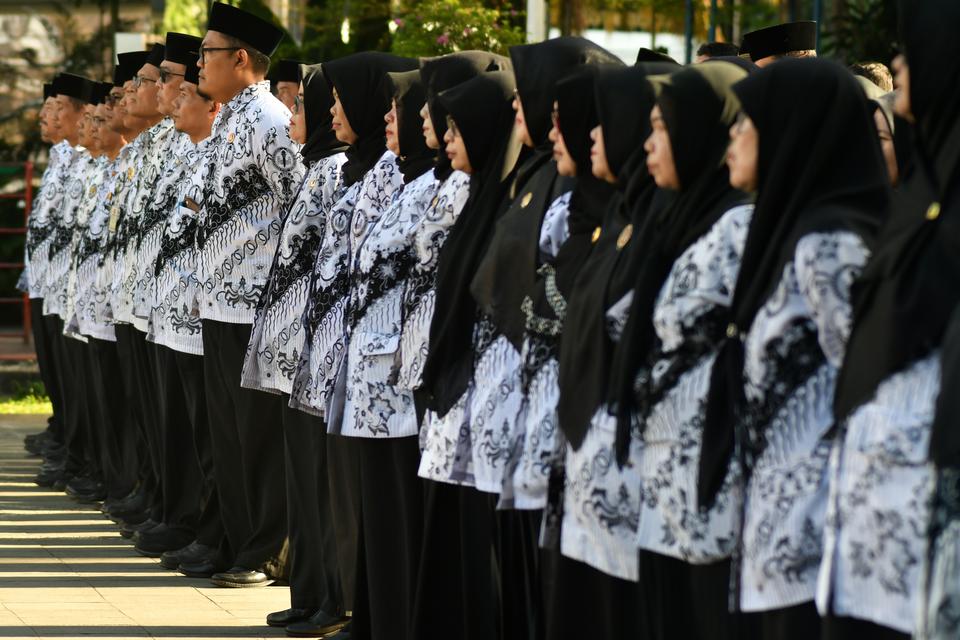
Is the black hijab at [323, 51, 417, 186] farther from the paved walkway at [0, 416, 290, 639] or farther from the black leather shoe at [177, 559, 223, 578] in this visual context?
the black leather shoe at [177, 559, 223, 578]

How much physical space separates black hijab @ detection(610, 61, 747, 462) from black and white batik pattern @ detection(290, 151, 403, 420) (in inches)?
72.3

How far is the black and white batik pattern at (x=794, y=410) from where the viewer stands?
10.6 feet

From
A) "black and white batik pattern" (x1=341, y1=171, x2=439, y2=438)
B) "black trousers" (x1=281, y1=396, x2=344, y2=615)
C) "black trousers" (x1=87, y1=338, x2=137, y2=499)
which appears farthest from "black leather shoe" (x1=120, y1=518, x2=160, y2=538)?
"black and white batik pattern" (x1=341, y1=171, x2=439, y2=438)

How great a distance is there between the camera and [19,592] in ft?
22.0

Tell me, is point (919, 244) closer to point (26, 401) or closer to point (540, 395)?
point (540, 395)

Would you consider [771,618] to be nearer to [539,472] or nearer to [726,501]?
[726,501]

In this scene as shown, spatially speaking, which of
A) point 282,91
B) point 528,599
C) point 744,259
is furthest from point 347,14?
point 744,259

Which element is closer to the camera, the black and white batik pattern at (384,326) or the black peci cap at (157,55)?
the black and white batik pattern at (384,326)

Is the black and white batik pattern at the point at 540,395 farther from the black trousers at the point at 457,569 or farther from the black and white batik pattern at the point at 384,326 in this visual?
the black and white batik pattern at the point at 384,326

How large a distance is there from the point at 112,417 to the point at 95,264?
0.83 metres

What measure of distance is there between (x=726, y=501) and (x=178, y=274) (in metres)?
4.07

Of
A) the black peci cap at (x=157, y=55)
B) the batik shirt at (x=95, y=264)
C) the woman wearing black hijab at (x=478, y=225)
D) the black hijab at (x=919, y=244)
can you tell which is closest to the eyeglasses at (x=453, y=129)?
the woman wearing black hijab at (x=478, y=225)

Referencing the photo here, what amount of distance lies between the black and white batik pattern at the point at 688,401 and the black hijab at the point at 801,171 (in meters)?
0.12

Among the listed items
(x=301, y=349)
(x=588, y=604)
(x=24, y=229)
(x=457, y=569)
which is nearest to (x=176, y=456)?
(x=301, y=349)
